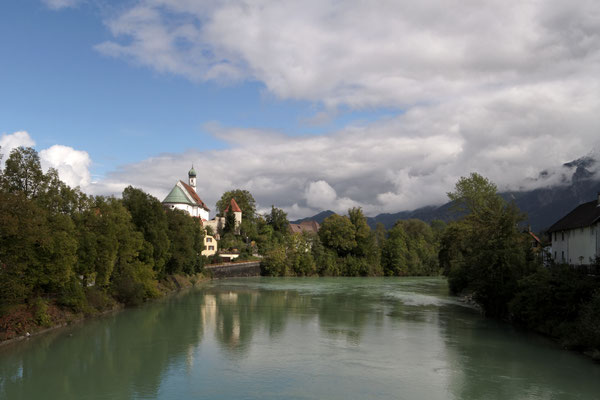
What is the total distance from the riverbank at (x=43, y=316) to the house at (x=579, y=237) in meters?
29.1

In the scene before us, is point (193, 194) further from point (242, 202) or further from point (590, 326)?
point (590, 326)

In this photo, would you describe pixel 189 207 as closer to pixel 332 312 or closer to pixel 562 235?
pixel 332 312

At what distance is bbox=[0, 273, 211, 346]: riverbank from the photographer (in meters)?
22.7

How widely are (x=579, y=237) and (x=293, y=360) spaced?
64.0 feet

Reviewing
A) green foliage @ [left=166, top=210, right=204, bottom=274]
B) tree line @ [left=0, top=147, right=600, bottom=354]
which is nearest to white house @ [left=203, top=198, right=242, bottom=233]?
tree line @ [left=0, top=147, right=600, bottom=354]

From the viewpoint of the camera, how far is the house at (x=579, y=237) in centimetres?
2616

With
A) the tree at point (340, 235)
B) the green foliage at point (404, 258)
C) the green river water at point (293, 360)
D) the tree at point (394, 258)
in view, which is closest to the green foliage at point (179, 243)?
the green river water at point (293, 360)

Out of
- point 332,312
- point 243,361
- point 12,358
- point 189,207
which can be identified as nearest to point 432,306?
point 332,312

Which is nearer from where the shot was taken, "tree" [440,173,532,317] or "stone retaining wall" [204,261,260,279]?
"tree" [440,173,532,317]

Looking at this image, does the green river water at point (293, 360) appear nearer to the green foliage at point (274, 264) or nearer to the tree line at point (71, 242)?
the tree line at point (71, 242)

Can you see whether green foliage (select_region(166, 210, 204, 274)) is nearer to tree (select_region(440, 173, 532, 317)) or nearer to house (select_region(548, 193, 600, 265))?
tree (select_region(440, 173, 532, 317))

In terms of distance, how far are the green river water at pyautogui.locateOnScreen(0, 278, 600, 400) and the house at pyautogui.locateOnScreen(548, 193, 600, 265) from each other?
19.2 ft

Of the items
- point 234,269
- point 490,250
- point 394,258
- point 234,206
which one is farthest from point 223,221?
point 490,250

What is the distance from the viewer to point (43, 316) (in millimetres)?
24922
